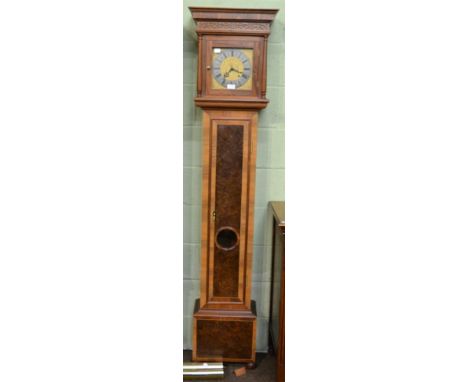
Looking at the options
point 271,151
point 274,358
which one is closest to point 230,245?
point 271,151

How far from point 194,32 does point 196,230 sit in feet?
3.06

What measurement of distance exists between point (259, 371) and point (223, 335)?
0.26m

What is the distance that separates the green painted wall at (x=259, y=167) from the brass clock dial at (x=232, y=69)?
216 mm

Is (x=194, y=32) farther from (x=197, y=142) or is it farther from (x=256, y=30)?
(x=197, y=142)

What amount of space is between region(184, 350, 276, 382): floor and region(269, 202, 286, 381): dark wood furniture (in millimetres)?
78

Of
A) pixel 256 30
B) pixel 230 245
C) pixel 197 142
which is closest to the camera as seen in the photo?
pixel 256 30

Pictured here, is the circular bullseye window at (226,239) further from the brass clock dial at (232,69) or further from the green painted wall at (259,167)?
the brass clock dial at (232,69)

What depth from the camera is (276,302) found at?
1988 millimetres

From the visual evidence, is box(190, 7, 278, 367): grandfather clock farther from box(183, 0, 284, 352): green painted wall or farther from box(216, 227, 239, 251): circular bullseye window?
box(183, 0, 284, 352): green painted wall

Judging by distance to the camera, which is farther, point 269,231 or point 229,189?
point 269,231

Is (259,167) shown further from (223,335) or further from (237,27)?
(223,335)

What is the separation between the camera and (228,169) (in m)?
1.89

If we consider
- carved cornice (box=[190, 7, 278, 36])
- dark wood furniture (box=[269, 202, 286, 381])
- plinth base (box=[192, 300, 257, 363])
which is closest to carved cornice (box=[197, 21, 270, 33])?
carved cornice (box=[190, 7, 278, 36])

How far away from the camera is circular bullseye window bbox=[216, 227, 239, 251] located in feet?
6.40
